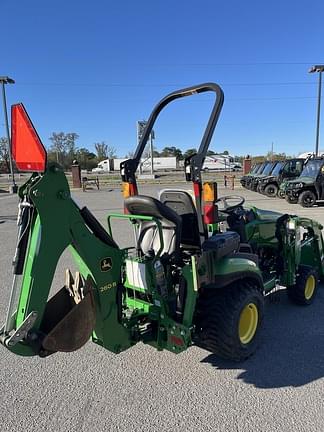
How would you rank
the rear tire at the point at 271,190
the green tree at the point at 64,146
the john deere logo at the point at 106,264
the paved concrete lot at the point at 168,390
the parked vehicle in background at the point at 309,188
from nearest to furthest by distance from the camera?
1. the paved concrete lot at the point at 168,390
2. the john deere logo at the point at 106,264
3. the parked vehicle in background at the point at 309,188
4. the rear tire at the point at 271,190
5. the green tree at the point at 64,146

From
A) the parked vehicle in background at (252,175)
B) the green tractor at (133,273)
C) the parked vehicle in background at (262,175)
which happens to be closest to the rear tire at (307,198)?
the parked vehicle in background at (262,175)

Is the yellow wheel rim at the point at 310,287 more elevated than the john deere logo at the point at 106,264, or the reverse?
the john deere logo at the point at 106,264

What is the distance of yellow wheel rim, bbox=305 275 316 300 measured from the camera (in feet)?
14.2

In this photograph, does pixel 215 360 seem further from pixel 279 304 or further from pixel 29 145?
pixel 29 145

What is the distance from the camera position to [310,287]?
14.5 feet

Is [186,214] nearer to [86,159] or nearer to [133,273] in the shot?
[133,273]

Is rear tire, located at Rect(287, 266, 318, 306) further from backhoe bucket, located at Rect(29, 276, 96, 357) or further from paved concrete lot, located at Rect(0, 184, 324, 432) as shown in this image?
backhoe bucket, located at Rect(29, 276, 96, 357)

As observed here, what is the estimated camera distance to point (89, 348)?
3.42m

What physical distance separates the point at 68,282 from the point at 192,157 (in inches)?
53.1

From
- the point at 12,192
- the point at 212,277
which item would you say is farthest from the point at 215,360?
the point at 12,192

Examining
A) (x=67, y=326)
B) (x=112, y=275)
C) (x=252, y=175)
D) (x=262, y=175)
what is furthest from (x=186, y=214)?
(x=252, y=175)

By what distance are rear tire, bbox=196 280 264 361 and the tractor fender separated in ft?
0.37

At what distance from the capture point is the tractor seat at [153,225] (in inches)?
107

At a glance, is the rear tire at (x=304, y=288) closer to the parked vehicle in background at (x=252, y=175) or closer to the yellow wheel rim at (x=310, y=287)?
the yellow wheel rim at (x=310, y=287)
